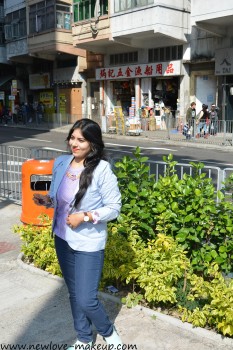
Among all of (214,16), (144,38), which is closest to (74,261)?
(214,16)

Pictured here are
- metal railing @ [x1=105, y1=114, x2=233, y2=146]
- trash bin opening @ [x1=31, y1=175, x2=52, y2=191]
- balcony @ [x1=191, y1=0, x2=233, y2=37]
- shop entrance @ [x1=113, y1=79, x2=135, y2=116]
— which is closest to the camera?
trash bin opening @ [x1=31, y1=175, x2=52, y2=191]

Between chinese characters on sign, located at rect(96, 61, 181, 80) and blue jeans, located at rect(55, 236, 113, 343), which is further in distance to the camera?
chinese characters on sign, located at rect(96, 61, 181, 80)

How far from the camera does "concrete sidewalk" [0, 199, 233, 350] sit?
3320 mm

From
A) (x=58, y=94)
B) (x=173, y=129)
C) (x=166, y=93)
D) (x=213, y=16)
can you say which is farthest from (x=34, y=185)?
(x=58, y=94)

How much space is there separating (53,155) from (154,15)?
17271 millimetres

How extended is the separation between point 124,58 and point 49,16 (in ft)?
23.0

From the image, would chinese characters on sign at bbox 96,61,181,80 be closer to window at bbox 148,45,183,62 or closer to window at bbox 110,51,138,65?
window at bbox 148,45,183,62

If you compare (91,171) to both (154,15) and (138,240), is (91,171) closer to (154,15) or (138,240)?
(138,240)

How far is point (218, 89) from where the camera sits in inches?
898

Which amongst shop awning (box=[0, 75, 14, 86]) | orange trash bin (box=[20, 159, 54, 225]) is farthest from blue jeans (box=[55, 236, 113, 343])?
shop awning (box=[0, 75, 14, 86])

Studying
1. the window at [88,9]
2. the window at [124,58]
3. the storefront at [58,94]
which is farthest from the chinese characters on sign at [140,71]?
the window at [88,9]

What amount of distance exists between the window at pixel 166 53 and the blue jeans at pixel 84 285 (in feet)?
75.6

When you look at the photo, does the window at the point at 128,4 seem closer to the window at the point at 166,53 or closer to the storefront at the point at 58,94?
the window at the point at 166,53

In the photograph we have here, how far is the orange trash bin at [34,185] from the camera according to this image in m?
5.80
